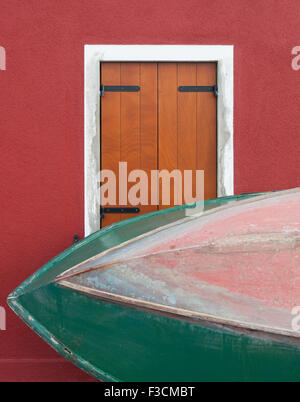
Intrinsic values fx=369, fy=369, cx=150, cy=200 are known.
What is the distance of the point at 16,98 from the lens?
3154mm

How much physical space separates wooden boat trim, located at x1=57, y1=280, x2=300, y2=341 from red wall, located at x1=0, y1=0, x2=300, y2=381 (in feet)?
3.91

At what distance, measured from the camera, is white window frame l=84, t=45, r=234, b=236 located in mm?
3145

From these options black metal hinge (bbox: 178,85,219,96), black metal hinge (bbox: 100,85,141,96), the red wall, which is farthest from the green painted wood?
black metal hinge (bbox: 178,85,219,96)

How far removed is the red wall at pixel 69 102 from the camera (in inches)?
123

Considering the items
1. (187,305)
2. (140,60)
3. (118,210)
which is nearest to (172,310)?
(187,305)

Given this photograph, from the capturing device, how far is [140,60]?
3170 millimetres

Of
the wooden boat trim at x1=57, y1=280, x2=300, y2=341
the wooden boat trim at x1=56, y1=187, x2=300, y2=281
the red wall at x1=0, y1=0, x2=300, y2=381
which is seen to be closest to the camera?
the wooden boat trim at x1=57, y1=280, x2=300, y2=341

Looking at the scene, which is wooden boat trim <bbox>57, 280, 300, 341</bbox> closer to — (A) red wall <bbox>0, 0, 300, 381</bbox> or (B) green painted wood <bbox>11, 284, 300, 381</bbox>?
(B) green painted wood <bbox>11, 284, 300, 381</bbox>

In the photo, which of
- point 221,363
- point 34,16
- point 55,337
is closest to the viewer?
point 221,363

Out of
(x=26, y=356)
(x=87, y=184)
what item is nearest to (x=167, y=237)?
(x=87, y=184)

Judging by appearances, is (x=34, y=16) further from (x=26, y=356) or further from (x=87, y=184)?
(x=26, y=356)

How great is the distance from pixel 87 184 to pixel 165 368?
168 centimetres

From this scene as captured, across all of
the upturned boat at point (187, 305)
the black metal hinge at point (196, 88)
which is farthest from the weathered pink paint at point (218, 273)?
the black metal hinge at point (196, 88)

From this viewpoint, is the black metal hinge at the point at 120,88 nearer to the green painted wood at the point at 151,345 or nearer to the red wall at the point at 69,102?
the red wall at the point at 69,102
